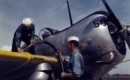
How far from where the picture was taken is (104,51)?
6.34 metres

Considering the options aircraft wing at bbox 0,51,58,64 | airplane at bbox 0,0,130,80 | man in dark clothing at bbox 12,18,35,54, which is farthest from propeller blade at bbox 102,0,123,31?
man in dark clothing at bbox 12,18,35,54

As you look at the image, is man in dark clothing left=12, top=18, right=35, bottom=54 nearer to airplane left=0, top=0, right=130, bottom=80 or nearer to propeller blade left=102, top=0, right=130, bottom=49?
airplane left=0, top=0, right=130, bottom=80

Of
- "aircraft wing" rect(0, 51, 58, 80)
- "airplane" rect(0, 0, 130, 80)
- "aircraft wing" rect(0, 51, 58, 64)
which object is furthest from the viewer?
"airplane" rect(0, 0, 130, 80)

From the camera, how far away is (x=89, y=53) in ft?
21.3

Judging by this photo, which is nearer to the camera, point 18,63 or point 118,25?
point 18,63

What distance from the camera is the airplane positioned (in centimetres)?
582

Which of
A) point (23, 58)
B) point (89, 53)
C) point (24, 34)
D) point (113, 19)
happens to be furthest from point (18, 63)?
point (113, 19)

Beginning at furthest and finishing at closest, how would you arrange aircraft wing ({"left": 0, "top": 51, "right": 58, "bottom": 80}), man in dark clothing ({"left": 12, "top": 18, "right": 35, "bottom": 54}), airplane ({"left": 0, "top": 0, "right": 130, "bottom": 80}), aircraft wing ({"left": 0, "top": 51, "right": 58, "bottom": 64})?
man in dark clothing ({"left": 12, "top": 18, "right": 35, "bottom": 54})
airplane ({"left": 0, "top": 0, "right": 130, "bottom": 80})
aircraft wing ({"left": 0, "top": 51, "right": 58, "bottom": 80})
aircraft wing ({"left": 0, "top": 51, "right": 58, "bottom": 64})

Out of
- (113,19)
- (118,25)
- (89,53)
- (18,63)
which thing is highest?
(113,19)

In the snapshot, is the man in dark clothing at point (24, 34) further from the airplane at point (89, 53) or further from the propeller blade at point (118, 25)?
the propeller blade at point (118, 25)

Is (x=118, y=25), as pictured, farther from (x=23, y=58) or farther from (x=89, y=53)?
(x=23, y=58)

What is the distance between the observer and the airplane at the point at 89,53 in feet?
19.1

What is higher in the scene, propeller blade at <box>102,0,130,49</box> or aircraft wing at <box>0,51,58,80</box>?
propeller blade at <box>102,0,130,49</box>

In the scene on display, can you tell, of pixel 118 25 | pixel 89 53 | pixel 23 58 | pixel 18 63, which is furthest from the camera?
pixel 118 25
